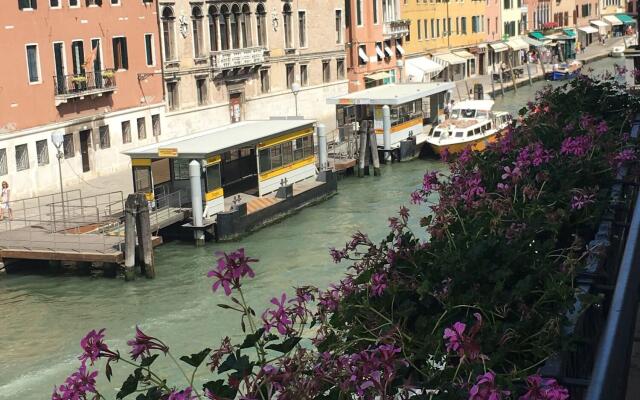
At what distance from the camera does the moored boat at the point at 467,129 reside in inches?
1315

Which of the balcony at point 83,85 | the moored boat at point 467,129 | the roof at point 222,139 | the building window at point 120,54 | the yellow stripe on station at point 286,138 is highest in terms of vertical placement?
the building window at point 120,54

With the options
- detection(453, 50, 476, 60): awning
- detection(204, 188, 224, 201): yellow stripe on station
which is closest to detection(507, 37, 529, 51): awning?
detection(453, 50, 476, 60): awning

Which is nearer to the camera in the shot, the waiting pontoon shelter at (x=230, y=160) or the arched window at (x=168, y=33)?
the waiting pontoon shelter at (x=230, y=160)

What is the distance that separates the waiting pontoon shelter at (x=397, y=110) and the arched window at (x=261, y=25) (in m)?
4.77

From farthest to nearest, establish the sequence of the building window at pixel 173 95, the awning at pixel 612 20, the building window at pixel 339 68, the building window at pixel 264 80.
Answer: the awning at pixel 612 20
the building window at pixel 339 68
the building window at pixel 264 80
the building window at pixel 173 95

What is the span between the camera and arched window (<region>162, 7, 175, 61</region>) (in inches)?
1384

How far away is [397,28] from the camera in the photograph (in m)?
51.4

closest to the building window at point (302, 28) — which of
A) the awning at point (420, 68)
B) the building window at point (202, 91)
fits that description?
the building window at point (202, 91)

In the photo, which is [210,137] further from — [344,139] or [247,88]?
[247,88]

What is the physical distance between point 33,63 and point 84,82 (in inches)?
75.1

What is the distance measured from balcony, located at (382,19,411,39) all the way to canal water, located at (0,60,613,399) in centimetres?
2456

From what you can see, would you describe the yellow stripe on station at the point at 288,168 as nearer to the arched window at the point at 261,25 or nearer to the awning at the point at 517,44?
the arched window at the point at 261,25

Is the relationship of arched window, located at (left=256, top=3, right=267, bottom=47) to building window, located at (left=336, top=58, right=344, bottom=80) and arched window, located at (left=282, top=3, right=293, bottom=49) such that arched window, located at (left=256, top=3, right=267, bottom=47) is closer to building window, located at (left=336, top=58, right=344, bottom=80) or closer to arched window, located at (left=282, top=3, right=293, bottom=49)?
arched window, located at (left=282, top=3, right=293, bottom=49)

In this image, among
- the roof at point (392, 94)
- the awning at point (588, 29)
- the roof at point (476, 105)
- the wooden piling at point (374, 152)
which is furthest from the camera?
the awning at point (588, 29)
